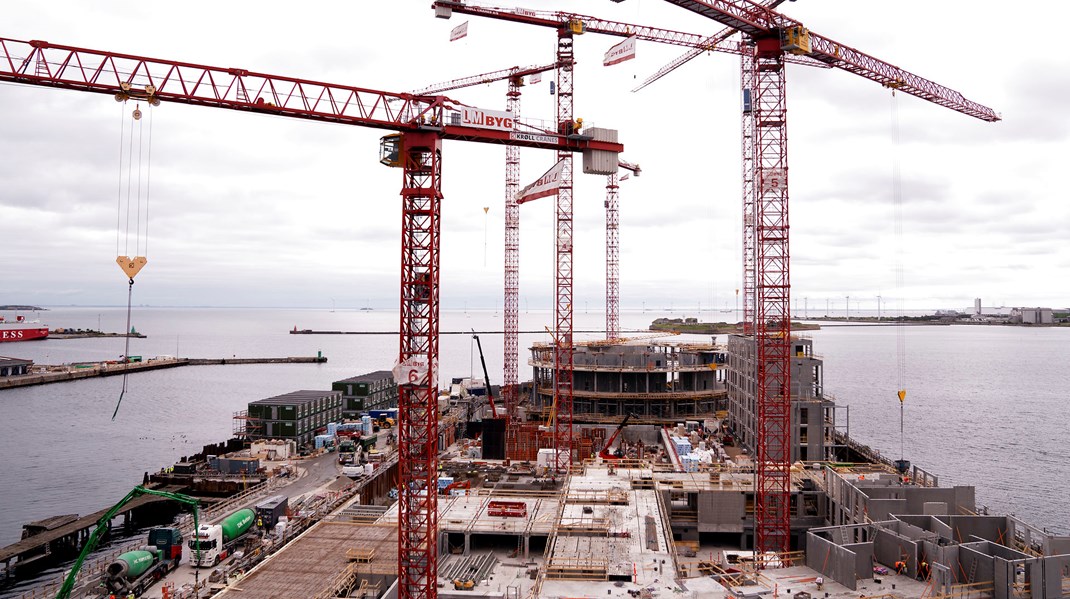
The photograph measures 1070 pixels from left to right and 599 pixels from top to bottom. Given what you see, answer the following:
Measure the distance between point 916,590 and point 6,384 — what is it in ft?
591

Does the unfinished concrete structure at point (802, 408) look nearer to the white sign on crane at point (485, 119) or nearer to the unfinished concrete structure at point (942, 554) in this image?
the unfinished concrete structure at point (942, 554)

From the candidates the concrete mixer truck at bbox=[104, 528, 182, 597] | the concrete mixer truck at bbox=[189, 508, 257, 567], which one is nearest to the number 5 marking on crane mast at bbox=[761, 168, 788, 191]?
the concrete mixer truck at bbox=[189, 508, 257, 567]

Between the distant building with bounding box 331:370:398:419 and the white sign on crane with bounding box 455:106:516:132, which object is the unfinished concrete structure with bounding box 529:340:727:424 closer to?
the distant building with bounding box 331:370:398:419

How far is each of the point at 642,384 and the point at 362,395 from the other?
41699 millimetres

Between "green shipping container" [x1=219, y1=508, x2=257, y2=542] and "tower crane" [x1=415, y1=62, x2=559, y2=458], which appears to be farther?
"tower crane" [x1=415, y1=62, x2=559, y2=458]

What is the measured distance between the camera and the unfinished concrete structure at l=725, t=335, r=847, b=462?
208 feet

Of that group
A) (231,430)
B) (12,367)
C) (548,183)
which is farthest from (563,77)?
(12,367)

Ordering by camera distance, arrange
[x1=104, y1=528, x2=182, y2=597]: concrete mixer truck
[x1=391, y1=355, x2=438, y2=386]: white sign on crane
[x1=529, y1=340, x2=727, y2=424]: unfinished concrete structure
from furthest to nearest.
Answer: [x1=529, y1=340, x2=727, y2=424]: unfinished concrete structure → [x1=104, y1=528, x2=182, y2=597]: concrete mixer truck → [x1=391, y1=355, x2=438, y2=386]: white sign on crane

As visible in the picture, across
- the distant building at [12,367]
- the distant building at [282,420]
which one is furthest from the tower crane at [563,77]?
the distant building at [12,367]

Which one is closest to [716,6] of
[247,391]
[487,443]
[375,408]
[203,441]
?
[487,443]

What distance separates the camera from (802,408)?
208 feet

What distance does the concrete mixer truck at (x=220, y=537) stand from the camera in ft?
143

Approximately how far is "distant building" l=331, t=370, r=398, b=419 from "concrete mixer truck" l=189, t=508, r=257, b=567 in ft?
145

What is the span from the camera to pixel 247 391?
509 ft
